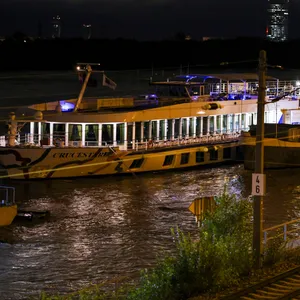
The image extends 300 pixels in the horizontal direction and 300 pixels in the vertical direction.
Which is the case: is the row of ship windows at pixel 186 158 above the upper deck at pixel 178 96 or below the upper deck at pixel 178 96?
below

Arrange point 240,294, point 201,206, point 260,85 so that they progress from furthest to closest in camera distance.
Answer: point 201,206, point 260,85, point 240,294

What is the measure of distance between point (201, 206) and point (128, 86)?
4588 cm

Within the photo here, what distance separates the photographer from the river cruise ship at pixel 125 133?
27.0m

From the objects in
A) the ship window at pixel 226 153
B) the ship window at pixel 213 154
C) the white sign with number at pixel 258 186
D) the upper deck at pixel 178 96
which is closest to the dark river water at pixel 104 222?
the ship window at pixel 213 154

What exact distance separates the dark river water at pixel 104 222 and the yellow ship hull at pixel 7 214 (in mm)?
168

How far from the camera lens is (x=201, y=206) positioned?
15938 millimetres

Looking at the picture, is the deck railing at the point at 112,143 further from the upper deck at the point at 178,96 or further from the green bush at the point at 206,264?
the green bush at the point at 206,264

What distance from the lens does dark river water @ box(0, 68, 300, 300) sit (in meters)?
15.6

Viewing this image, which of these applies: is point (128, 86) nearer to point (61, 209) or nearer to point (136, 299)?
point (61, 209)

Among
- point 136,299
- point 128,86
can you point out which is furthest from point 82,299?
point 128,86

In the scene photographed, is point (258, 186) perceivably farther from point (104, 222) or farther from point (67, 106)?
point (67, 106)

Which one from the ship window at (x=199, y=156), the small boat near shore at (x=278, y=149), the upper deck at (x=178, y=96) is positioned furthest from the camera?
the ship window at (x=199, y=156)

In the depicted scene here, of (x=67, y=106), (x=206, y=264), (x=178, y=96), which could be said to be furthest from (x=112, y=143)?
(x=206, y=264)

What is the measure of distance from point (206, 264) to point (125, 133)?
712 inches
